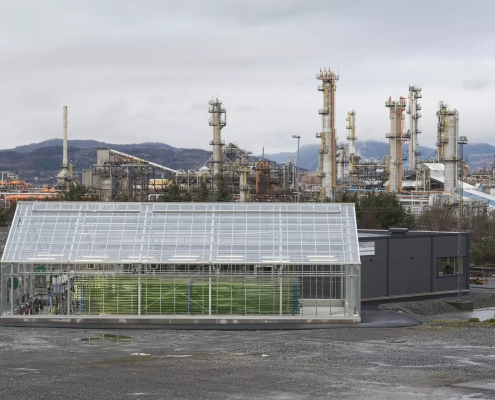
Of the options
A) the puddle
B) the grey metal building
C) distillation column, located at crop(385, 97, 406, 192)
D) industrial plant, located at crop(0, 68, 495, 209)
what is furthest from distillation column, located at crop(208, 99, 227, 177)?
the puddle

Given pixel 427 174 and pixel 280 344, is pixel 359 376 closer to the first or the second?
pixel 280 344

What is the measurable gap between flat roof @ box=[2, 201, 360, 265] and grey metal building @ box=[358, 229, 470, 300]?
10.0 m

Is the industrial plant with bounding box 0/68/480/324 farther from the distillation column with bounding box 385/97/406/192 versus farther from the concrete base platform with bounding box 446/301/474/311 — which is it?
the distillation column with bounding box 385/97/406/192

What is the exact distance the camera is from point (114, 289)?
40.4m

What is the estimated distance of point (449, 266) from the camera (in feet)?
191

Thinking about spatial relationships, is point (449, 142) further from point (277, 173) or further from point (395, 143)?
point (277, 173)

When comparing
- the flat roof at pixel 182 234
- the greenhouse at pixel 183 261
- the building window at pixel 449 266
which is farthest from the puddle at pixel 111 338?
the building window at pixel 449 266

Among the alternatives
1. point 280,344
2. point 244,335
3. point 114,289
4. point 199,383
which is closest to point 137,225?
point 114,289

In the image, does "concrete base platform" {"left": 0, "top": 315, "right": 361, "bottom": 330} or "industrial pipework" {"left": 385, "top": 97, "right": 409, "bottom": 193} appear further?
"industrial pipework" {"left": 385, "top": 97, "right": 409, "bottom": 193}

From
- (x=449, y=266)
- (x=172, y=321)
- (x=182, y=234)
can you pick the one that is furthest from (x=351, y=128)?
(x=172, y=321)

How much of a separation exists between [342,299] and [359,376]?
17.1m

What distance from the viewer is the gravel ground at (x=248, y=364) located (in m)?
24.1

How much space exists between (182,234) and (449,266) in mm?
22743

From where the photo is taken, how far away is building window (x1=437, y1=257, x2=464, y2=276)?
188 feet
